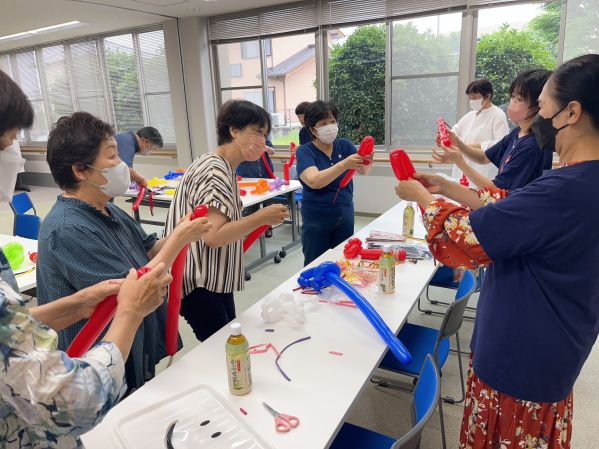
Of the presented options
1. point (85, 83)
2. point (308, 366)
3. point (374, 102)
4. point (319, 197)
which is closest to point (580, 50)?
point (374, 102)

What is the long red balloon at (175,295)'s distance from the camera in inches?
59.4

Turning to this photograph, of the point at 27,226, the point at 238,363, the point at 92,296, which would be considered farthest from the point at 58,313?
the point at 27,226

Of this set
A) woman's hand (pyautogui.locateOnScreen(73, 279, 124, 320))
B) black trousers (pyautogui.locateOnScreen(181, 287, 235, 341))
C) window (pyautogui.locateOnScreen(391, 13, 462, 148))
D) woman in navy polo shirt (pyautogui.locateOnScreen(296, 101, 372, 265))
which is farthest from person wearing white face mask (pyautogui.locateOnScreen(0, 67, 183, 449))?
window (pyautogui.locateOnScreen(391, 13, 462, 148))

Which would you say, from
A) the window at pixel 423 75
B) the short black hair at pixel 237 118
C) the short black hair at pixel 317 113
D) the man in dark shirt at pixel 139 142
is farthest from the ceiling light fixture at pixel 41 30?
the short black hair at pixel 237 118

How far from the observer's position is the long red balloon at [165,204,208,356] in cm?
151

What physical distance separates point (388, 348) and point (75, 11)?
256 inches

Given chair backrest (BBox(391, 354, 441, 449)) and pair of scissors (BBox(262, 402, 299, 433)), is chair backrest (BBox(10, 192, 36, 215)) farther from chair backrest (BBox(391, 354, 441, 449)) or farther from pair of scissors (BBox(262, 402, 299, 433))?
chair backrest (BBox(391, 354, 441, 449))

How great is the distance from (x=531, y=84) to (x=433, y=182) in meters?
0.81

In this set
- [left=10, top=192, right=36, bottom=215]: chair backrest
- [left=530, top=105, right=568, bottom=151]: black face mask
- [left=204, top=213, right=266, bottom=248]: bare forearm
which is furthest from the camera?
[left=10, top=192, right=36, bottom=215]: chair backrest

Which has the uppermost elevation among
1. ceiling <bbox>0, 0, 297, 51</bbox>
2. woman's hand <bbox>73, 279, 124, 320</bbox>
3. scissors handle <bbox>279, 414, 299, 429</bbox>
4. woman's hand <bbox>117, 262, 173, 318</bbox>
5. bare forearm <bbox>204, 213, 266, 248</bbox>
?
ceiling <bbox>0, 0, 297, 51</bbox>

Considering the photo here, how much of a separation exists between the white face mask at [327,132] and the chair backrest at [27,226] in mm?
2336

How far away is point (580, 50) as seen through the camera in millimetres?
4617

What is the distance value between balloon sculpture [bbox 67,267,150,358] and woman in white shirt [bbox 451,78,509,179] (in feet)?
12.1

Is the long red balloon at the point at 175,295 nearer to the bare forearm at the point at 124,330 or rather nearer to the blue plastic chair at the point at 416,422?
→ the bare forearm at the point at 124,330
